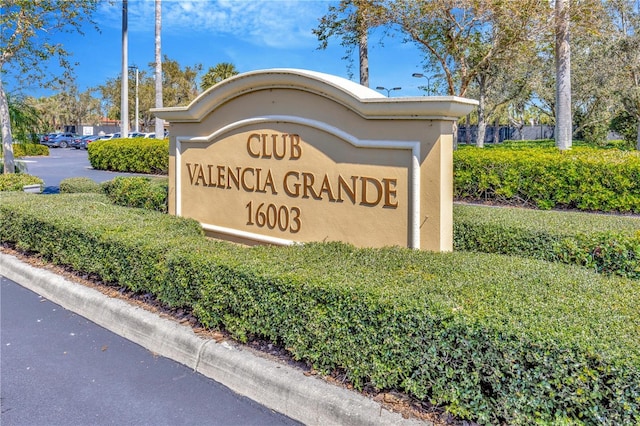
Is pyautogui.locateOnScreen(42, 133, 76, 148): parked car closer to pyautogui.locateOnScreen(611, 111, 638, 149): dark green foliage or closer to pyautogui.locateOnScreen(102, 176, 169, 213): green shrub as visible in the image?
pyautogui.locateOnScreen(102, 176, 169, 213): green shrub

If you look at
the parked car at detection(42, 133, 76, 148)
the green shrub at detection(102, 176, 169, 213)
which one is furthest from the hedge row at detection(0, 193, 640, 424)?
the parked car at detection(42, 133, 76, 148)

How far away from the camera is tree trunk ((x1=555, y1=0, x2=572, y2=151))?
1463 cm

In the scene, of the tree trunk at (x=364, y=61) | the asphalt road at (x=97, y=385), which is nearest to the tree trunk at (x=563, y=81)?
the tree trunk at (x=364, y=61)

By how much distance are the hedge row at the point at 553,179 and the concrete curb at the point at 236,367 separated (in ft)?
31.6

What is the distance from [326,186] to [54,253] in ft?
11.4

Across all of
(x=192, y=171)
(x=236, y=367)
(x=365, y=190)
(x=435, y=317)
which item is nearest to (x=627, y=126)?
(x=192, y=171)

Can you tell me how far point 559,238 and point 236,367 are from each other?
327 cm

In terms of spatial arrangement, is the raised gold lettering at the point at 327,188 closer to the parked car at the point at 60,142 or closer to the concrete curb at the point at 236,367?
the concrete curb at the point at 236,367

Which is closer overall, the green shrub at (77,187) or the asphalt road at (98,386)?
the asphalt road at (98,386)

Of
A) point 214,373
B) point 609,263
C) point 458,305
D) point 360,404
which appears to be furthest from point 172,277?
point 609,263

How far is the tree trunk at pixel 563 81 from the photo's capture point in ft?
48.0

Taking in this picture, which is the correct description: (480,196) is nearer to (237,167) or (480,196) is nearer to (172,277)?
(237,167)

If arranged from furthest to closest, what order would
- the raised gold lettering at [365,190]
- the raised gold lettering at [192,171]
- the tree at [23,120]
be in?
the tree at [23,120] → the raised gold lettering at [192,171] → the raised gold lettering at [365,190]

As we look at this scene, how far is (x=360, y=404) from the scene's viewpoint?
9.87ft
